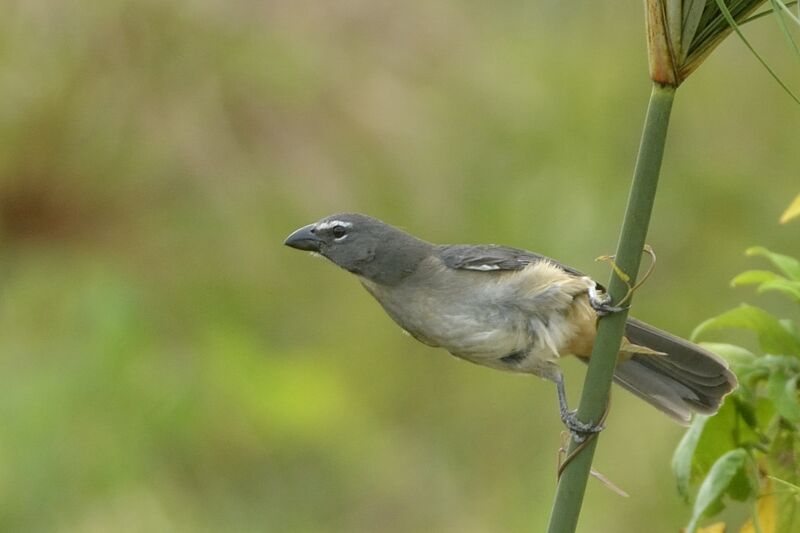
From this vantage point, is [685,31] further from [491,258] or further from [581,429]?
[491,258]

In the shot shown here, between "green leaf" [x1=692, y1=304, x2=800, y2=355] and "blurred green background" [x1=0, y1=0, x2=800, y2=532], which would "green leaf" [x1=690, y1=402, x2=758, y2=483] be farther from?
"blurred green background" [x1=0, y1=0, x2=800, y2=532]

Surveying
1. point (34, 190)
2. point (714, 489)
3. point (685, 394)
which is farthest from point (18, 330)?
point (714, 489)

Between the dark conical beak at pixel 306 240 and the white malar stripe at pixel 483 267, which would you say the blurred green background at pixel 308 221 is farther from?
the white malar stripe at pixel 483 267

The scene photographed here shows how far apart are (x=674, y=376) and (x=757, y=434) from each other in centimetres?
62

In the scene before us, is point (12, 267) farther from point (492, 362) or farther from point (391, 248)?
point (492, 362)

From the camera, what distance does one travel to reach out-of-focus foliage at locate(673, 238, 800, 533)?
6.68ft

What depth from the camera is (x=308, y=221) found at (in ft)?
15.5

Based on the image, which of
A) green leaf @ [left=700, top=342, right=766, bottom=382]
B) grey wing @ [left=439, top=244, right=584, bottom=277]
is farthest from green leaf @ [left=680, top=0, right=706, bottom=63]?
grey wing @ [left=439, top=244, right=584, bottom=277]

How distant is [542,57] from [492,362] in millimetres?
3442

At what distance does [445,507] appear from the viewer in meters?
5.76

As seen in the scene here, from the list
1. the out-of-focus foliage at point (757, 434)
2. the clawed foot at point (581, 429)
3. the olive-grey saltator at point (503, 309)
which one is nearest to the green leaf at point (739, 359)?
the out-of-focus foliage at point (757, 434)

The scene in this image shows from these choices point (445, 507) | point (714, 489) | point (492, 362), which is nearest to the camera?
point (714, 489)

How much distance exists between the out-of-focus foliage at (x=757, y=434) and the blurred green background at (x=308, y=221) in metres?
2.33

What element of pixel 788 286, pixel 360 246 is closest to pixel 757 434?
pixel 788 286
